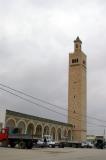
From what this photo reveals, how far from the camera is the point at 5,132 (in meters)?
43.3

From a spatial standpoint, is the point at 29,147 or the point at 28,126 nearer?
the point at 29,147

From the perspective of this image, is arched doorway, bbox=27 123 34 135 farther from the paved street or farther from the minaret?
the paved street

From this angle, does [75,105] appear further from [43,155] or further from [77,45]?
[43,155]

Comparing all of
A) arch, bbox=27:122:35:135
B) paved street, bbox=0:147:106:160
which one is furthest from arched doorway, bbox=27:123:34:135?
paved street, bbox=0:147:106:160

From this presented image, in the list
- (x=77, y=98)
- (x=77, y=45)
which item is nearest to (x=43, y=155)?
(x=77, y=98)

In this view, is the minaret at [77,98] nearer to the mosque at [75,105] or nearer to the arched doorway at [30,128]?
the mosque at [75,105]

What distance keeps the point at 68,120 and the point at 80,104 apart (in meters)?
7.37

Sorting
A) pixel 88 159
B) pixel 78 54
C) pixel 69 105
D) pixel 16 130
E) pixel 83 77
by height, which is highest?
pixel 78 54

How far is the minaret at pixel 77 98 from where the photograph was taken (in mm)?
110125

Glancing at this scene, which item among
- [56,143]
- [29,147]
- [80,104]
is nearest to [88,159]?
[29,147]

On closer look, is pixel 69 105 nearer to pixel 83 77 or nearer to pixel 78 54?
pixel 83 77

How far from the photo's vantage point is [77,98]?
110 metres

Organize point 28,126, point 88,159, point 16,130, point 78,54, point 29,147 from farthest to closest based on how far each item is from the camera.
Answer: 1. point 78,54
2. point 28,126
3. point 16,130
4. point 29,147
5. point 88,159

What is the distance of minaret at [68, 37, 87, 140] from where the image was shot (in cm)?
11012
